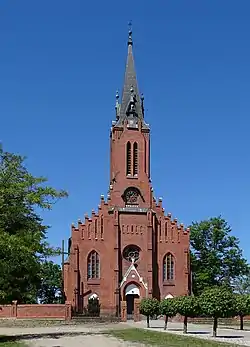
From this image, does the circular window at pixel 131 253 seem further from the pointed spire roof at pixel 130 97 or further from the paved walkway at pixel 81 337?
the paved walkway at pixel 81 337

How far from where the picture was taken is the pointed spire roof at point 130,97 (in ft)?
246

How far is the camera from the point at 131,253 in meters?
68.1

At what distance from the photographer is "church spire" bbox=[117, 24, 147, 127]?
7488 centimetres

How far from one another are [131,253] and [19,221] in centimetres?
3557

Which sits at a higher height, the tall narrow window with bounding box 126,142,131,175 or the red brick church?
the tall narrow window with bounding box 126,142,131,175

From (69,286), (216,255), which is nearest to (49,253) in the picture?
(69,286)

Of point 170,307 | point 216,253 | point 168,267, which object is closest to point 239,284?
point 216,253

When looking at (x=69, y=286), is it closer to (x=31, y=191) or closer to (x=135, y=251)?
(x=135, y=251)

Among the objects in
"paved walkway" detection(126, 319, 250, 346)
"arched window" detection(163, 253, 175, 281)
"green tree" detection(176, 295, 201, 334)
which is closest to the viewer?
"paved walkway" detection(126, 319, 250, 346)

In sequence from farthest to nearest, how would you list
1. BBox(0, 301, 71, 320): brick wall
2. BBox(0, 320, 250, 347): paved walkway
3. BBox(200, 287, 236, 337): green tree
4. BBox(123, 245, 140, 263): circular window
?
BBox(123, 245, 140, 263): circular window
BBox(0, 301, 71, 320): brick wall
BBox(200, 287, 236, 337): green tree
BBox(0, 320, 250, 347): paved walkway

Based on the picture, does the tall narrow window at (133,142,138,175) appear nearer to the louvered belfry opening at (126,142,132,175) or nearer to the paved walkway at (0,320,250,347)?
the louvered belfry opening at (126,142,132,175)

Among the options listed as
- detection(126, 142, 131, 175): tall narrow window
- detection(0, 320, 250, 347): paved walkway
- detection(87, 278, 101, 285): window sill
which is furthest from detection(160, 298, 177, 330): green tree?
detection(126, 142, 131, 175): tall narrow window

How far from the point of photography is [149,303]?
47281mm

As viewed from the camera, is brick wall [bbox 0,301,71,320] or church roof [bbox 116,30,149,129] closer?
brick wall [bbox 0,301,71,320]
